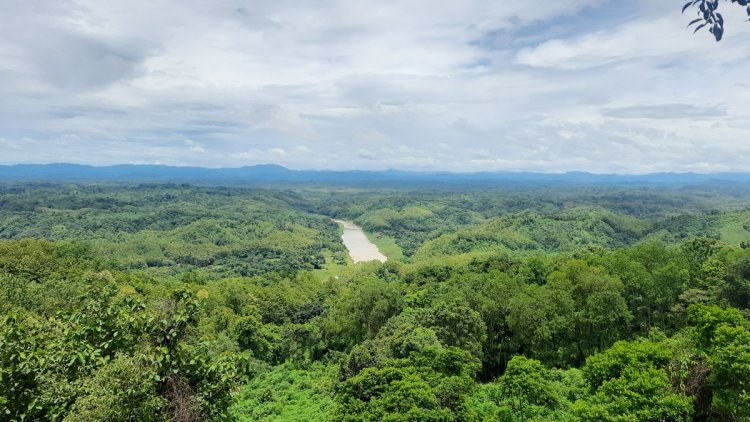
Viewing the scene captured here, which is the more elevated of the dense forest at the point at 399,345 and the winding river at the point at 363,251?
the dense forest at the point at 399,345

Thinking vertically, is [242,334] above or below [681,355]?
below

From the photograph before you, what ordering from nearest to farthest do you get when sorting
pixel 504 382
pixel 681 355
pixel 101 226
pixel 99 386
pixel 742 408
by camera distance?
pixel 99 386
pixel 742 408
pixel 681 355
pixel 504 382
pixel 101 226

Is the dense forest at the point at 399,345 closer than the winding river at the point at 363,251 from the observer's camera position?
Yes

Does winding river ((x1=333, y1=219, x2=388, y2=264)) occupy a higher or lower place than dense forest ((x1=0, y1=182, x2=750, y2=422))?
lower

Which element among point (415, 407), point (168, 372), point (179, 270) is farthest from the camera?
point (179, 270)

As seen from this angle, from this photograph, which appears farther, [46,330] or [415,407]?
[415,407]

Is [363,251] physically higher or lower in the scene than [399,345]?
lower

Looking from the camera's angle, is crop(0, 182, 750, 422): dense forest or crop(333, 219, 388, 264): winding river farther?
crop(333, 219, 388, 264): winding river

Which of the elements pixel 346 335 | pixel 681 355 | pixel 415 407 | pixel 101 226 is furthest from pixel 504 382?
pixel 101 226

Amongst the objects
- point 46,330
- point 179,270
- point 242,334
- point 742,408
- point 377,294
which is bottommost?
point 179,270

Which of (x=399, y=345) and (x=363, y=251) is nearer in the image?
(x=399, y=345)

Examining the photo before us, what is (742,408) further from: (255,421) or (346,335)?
(346,335)
